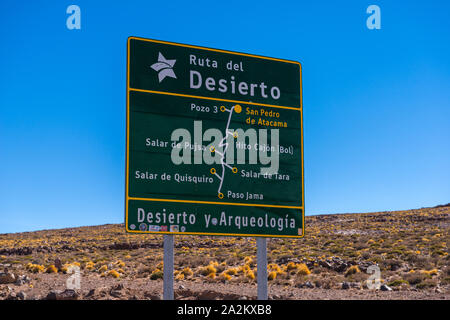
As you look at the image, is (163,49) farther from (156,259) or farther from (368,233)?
(368,233)

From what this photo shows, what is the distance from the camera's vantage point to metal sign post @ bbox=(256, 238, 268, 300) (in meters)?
10.2

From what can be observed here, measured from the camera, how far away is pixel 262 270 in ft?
33.9

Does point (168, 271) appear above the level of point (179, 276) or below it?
above

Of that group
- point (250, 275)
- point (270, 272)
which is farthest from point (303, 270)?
point (250, 275)

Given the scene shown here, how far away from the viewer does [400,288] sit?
22844 millimetres

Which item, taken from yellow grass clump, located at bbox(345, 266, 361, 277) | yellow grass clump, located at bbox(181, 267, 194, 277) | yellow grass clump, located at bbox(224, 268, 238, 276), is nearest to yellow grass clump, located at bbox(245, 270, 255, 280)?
yellow grass clump, located at bbox(224, 268, 238, 276)

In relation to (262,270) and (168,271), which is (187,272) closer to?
(262,270)

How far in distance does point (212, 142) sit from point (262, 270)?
275 centimetres

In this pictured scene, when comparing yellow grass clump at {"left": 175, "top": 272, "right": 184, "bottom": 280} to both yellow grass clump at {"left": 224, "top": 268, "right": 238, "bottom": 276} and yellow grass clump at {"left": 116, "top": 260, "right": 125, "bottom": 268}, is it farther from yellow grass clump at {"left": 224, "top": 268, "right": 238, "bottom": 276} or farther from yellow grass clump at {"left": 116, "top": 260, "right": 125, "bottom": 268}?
yellow grass clump at {"left": 116, "top": 260, "right": 125, "bottom": 268}

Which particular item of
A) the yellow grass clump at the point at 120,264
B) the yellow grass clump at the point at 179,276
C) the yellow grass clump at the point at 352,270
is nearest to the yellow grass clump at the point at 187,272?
the yellow grass clump at the point at 179,276

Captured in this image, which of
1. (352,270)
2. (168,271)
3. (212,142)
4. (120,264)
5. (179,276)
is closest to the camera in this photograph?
(168,271)

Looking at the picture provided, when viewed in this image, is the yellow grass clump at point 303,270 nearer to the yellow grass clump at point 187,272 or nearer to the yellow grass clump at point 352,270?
the yellow grass clump at point 352,270

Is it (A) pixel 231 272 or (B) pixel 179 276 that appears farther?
(A) pixel 231 272

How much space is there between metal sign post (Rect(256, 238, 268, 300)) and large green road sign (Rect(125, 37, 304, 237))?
31 centimetres
